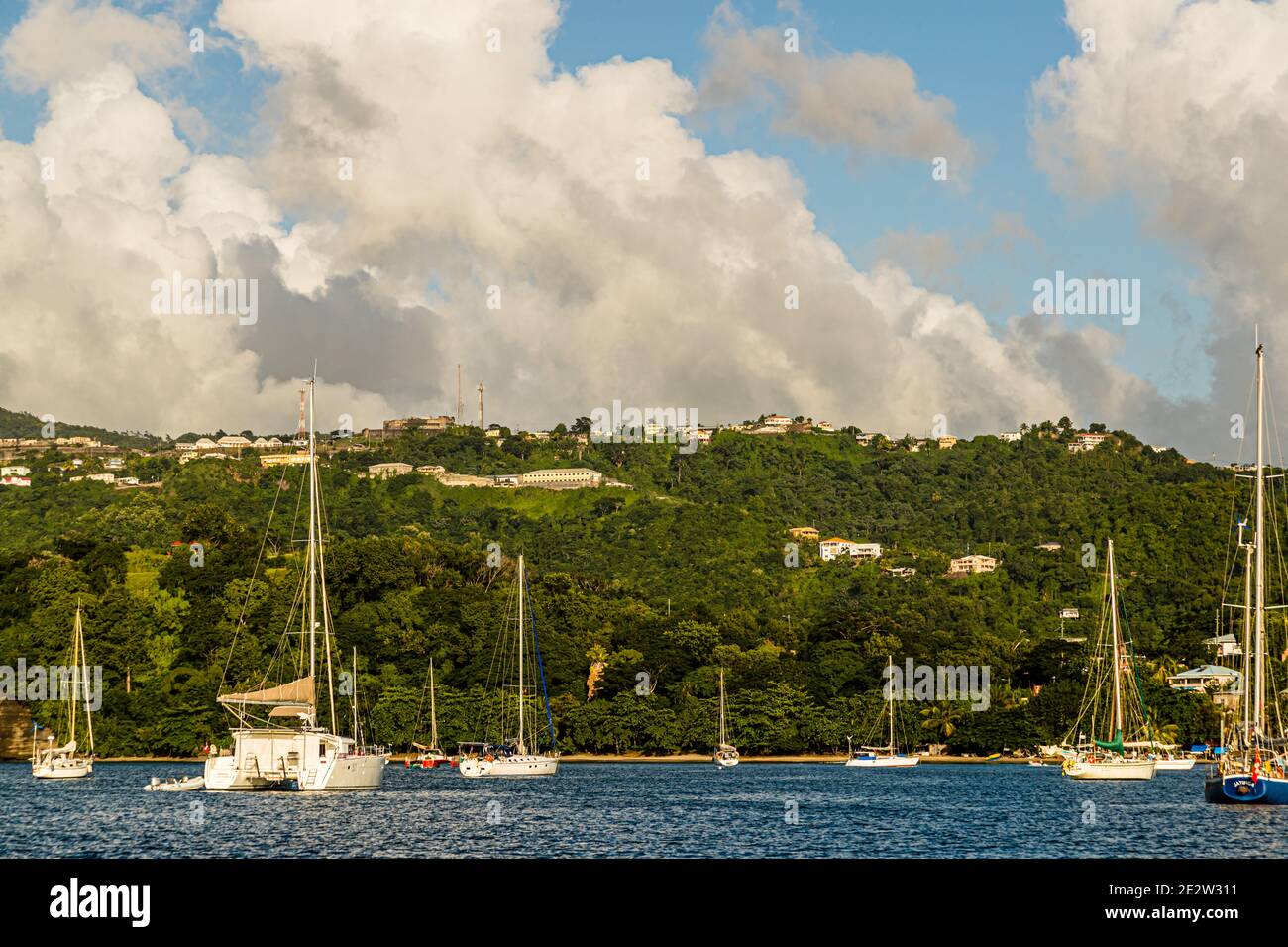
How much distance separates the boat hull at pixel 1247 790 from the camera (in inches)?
1970

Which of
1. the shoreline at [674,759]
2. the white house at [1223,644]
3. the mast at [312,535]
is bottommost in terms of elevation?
the shoreline at [674,759]

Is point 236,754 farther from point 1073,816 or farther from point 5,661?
point 5,661

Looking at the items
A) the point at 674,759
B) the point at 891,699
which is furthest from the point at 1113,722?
the point at 674,759

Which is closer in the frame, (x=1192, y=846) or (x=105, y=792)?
(x=1192, y=846)

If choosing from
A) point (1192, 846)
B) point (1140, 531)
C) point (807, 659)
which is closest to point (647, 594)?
point (807, 659)

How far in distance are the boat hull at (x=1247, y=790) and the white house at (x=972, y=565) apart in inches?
4868

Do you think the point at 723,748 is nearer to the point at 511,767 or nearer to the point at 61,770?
the point at 511,767

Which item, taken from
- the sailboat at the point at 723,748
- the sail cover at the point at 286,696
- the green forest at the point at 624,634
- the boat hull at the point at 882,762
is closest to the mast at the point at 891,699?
the boat hull at the point at 882,762

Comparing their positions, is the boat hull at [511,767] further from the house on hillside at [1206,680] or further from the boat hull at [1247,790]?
the house on hillside at [1206,680]

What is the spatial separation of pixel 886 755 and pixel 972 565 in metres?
84.2

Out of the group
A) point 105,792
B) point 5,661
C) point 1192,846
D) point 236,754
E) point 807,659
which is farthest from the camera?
point 807,659
